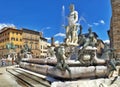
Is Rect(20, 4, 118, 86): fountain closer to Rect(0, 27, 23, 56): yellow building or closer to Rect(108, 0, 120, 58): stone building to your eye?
Rect(108, 0, 120, 58): stone building

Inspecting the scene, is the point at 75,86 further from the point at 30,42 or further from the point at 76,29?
the point at 30,42

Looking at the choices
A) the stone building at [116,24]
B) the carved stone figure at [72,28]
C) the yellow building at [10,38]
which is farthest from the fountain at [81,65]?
the yellow building at [10,38]

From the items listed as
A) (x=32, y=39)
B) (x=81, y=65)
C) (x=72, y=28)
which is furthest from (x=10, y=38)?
(x=81, y=65)

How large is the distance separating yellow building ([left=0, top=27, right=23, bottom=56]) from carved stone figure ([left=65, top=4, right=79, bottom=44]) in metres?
61.2

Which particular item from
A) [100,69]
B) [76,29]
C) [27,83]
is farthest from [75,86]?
[76,29]

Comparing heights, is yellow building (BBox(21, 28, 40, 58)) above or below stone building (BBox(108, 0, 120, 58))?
above

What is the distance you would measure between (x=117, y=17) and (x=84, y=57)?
47.7ft

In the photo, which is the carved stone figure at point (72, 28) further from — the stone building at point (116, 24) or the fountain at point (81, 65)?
the fountain at point (81, 65)

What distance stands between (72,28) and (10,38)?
62987 millimetres

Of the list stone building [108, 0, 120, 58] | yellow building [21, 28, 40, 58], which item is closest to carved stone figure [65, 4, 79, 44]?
stone building [108, 0, 120, 58]

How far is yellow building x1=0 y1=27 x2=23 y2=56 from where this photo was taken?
254 ft

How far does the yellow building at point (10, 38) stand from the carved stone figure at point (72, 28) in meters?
61.2

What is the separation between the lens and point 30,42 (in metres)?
85.8

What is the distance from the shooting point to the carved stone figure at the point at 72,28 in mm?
17109
